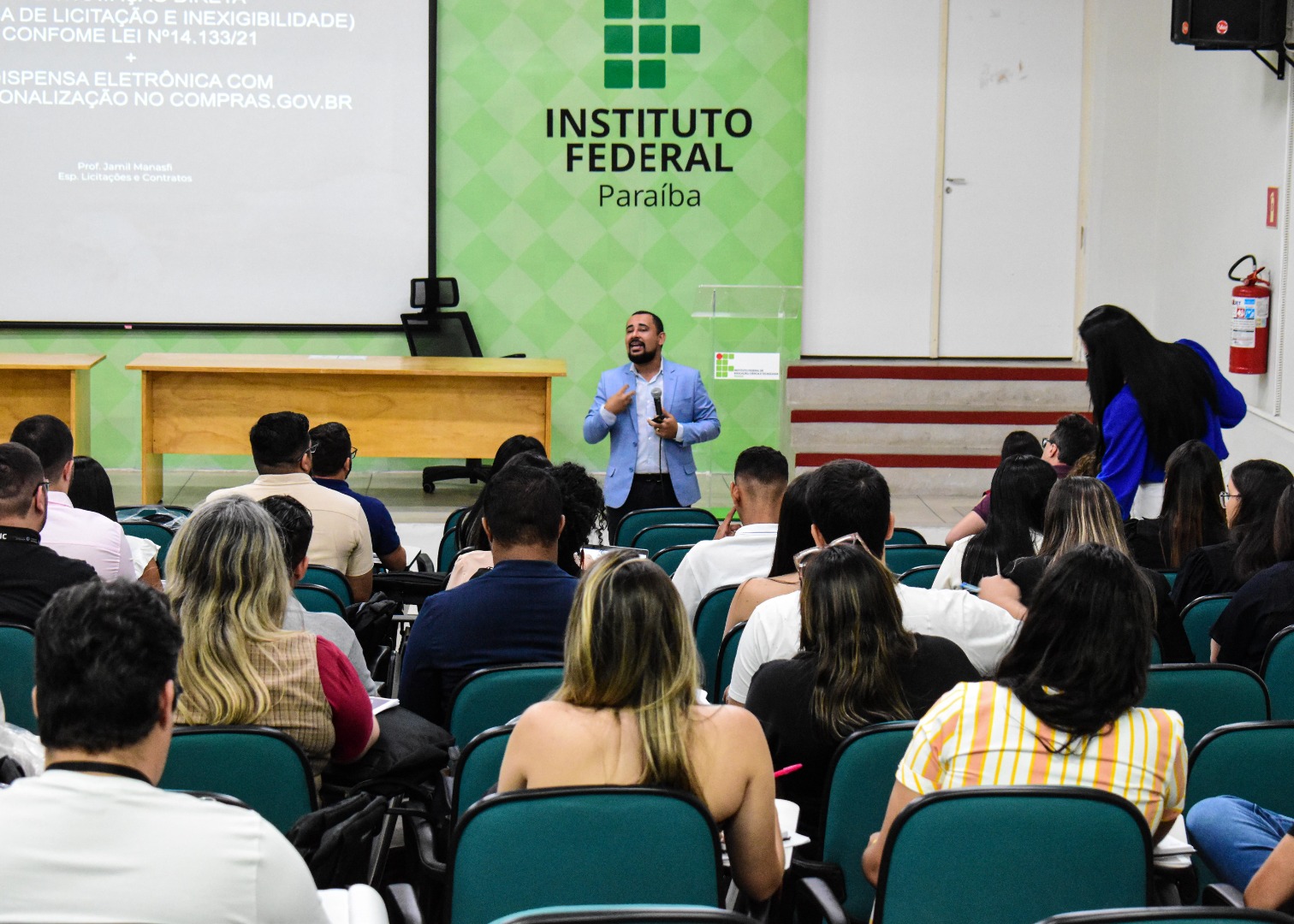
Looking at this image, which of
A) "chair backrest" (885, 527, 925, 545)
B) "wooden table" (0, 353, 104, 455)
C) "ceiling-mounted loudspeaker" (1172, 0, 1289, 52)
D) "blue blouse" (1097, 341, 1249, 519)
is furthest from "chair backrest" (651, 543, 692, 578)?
"wooden table" (0, 353, 104, 455)

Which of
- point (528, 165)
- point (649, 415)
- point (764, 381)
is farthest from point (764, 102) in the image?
point (649, 415)

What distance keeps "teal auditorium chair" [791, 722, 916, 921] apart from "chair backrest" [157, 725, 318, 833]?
876 millimetres

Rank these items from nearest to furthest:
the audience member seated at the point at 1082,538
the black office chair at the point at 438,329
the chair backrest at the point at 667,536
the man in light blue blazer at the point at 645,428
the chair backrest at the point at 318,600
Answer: the audience member seated at the point at 1082,538 < the chair backrest at the point at 318,600 < the chair backrest at the point at 667,536 < the man in light blue blazer at the point at 645,428 < the black office chair at the point at 438,329

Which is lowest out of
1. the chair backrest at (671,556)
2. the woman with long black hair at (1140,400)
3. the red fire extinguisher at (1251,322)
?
the chair backrest at (671,556)

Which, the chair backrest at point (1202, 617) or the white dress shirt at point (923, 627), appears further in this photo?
the chair backrest at point (1202, 617)

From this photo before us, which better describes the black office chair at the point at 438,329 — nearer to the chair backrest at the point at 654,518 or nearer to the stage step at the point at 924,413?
the stage step at the point at 924,413

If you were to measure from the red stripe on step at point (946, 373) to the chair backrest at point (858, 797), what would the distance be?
7170 mm

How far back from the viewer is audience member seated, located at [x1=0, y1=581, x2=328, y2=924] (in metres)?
1.47

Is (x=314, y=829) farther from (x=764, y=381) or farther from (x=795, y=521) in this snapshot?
(x=764, y=381)

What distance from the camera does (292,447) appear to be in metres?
4.37

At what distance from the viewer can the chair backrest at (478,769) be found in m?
2.39

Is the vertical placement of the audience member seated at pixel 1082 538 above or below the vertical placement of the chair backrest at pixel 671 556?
above

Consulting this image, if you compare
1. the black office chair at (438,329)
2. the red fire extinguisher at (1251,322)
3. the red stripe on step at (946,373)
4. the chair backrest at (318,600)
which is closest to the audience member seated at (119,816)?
the chair backrest at (318,600)

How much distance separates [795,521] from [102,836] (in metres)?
2.14
